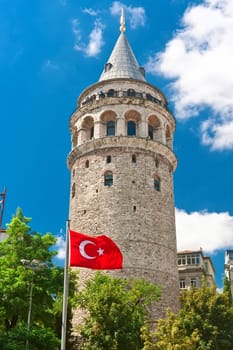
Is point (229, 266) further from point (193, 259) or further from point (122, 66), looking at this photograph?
point (122, 66)

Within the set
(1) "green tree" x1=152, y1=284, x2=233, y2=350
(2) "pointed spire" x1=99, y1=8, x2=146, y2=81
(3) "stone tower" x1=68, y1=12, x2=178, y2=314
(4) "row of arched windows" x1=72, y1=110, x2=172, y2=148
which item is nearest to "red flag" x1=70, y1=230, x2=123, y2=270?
(1) "green tree" x1=152, y1=284, x2=233, y2=350

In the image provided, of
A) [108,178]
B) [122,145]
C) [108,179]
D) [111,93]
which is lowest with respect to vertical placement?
[108,179]

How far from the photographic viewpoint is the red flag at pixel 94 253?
17.4m

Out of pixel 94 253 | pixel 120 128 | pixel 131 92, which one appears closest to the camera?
pixel 94 253

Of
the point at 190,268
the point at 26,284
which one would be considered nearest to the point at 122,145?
the point at 26,284

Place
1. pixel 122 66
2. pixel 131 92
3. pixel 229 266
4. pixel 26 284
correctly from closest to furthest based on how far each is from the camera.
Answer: pixel 26 284
pixel 131 92
pixel 122 66
pixel 229 266

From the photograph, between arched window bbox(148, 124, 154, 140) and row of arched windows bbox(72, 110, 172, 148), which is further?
arched window bbox(148, 124, 154, 140)

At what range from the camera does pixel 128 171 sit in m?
41.2

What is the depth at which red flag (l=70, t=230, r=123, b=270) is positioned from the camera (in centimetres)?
1739

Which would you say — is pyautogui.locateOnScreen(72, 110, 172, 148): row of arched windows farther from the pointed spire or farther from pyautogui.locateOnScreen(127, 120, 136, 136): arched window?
the pointed spire

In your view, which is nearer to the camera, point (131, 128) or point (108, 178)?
point (108, 178)

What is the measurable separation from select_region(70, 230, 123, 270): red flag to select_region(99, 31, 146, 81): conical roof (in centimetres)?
3185

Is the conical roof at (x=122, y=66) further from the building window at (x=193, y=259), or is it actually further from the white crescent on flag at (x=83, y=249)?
the white crescent on flag at (x=83, y=249)

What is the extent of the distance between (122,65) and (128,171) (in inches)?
545
